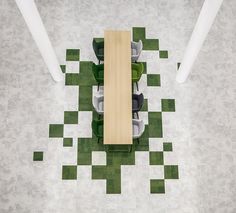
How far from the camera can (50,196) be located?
6.30 meters

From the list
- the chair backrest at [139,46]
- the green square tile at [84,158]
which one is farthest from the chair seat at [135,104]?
the green square tile at [84,158]

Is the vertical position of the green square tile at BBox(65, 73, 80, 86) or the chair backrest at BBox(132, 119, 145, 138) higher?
the green square tile at BBox(65, 73, 80, 86)

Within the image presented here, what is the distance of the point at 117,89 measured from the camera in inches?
246

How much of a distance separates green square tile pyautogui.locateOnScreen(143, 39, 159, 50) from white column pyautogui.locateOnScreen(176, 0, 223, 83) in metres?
0.92

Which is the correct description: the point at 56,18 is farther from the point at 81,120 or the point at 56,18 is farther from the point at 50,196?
the point at 50,196

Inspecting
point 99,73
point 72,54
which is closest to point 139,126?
point 99,73

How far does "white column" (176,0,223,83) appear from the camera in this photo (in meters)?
4.72

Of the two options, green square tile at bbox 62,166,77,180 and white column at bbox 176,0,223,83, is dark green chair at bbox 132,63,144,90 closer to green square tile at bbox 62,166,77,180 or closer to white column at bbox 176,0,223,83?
white column at bbox 176,0,223,83

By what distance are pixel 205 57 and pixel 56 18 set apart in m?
3.57

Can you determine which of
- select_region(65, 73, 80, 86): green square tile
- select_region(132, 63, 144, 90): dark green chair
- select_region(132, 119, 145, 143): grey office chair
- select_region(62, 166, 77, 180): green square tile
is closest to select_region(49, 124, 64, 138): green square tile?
select_region(62, 166, 77, 180): green square tile

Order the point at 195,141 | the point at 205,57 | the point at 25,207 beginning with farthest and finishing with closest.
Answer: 1. the point at 205,57
2. the point at 195,141
3. the point at 25,207

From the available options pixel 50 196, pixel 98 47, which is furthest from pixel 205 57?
pixel 50 196

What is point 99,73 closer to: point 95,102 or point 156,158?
point 95,102

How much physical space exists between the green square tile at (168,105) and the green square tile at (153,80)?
419 mm
